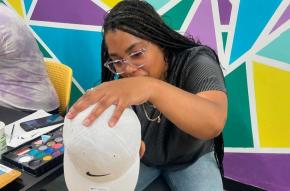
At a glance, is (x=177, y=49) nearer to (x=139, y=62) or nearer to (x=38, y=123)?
(x=139, y=62)

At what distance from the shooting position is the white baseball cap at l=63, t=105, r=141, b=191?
2.06ft

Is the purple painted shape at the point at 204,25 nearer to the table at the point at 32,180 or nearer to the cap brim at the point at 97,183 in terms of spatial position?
the table at the point at 32,180

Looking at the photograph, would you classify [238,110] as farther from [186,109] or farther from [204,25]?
[186,109]

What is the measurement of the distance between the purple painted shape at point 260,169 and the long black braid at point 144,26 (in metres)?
0.72

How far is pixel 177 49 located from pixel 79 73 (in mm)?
1397

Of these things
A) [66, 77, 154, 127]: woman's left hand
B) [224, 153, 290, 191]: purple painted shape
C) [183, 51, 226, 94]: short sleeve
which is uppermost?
[66, 77, 154, 127]: woman's left hand

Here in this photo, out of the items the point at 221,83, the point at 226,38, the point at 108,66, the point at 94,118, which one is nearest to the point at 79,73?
the point at 226,38

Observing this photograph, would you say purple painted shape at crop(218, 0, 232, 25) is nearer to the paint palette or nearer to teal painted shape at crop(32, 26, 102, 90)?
teal painted shape at crop(32, 26, 102, 90)

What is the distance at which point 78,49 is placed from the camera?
2.35m

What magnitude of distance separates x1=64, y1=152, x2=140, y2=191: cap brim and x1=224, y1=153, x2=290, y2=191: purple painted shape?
49.4 inches

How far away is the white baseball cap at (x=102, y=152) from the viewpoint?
0.63m

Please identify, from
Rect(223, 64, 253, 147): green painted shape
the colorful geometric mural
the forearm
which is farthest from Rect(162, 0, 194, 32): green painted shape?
the forearm

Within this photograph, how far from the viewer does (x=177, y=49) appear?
1146mm

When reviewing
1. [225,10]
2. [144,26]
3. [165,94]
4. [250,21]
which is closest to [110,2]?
[225,10]
